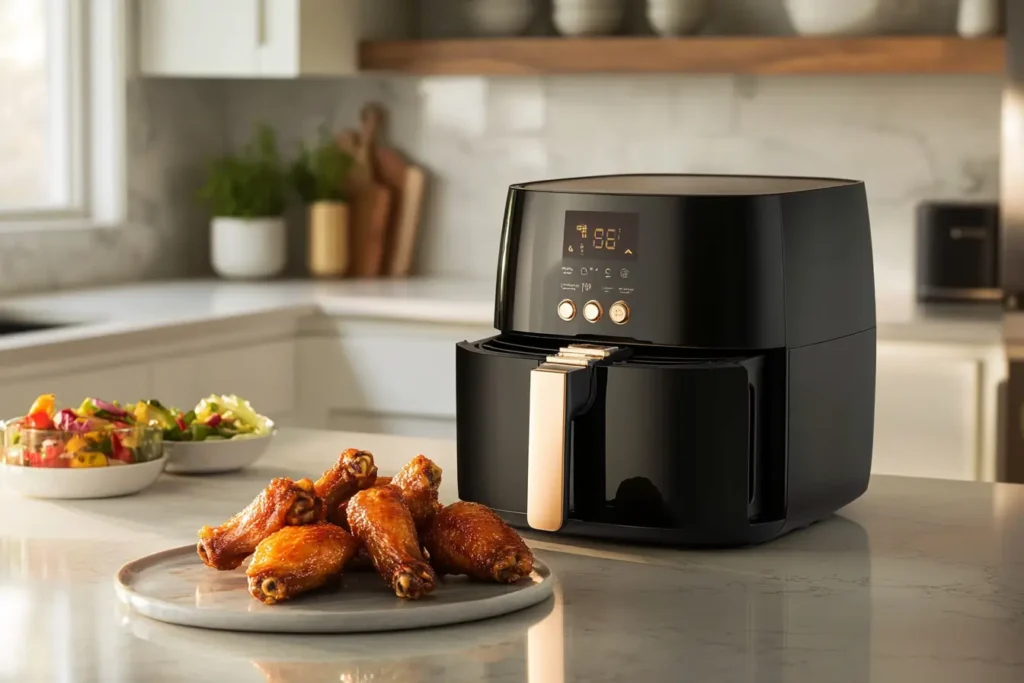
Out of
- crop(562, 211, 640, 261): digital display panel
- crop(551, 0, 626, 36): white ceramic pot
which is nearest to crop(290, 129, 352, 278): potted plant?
crop(551, 0, 626, 36): white ceramic pot

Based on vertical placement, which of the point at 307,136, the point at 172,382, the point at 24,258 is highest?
the point at 307,136

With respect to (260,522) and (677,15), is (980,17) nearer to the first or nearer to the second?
(677,15)

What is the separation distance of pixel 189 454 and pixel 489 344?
343 mm

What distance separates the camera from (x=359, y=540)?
1053 mm

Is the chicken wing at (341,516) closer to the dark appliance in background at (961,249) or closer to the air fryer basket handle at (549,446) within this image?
the air fryer basket handle at (549,446)

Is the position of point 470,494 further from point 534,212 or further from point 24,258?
point 24,258

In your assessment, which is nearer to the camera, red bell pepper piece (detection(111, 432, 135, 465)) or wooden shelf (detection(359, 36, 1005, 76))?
red bell pepper piece (detection(111, 432, 135, 465))

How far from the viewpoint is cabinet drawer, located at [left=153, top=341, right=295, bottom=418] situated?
2852 millimetres

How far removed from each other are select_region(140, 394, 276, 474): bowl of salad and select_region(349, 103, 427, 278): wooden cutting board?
224 cm

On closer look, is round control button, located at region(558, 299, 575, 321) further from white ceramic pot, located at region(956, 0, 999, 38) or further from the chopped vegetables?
white ceramic pot, located at region(956, 0, 999, 38)

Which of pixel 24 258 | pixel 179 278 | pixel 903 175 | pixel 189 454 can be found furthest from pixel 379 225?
pixel 189 454

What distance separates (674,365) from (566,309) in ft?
0.41

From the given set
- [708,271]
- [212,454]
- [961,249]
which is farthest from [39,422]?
[961,249]

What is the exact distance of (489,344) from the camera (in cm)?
135
